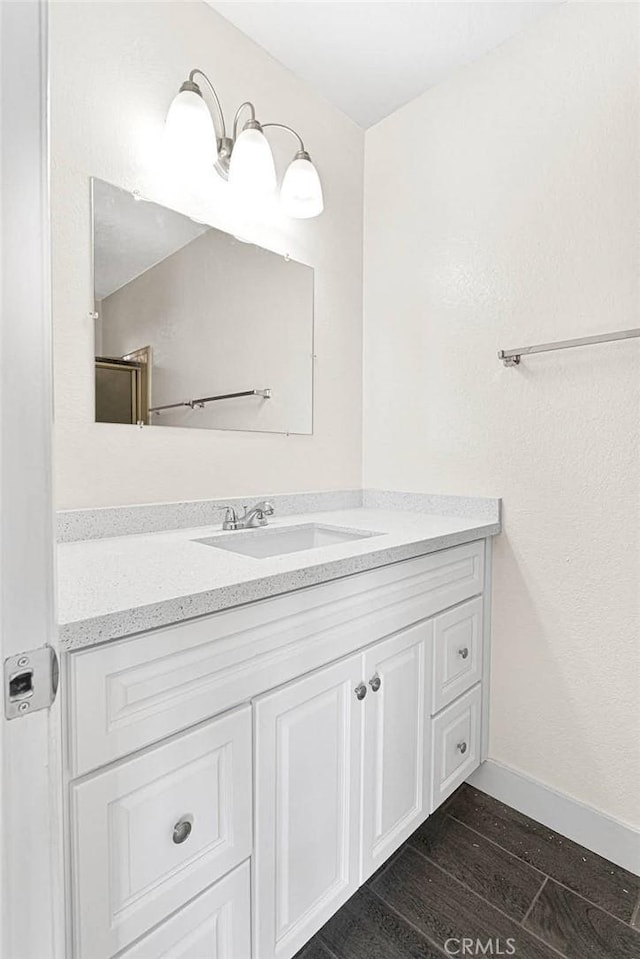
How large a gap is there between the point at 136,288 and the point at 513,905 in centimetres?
180

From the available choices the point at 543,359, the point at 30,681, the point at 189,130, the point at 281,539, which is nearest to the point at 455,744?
the point at 281,539

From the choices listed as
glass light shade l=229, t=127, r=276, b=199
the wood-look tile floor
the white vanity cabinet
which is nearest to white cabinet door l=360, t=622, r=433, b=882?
the white vanity cabinet

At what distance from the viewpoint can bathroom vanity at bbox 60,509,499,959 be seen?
2.39 feet

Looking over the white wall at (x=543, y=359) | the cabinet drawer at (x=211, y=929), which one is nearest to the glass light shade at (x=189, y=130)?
the white wall at (x=543, y=359)

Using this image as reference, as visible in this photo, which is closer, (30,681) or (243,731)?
(30,681)

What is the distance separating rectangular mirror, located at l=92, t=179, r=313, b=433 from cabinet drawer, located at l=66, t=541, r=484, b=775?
0.69 metres

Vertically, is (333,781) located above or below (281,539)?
below

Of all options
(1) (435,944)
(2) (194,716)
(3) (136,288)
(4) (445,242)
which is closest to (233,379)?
(3) (136,288)

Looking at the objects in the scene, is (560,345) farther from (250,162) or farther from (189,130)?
(189,130)

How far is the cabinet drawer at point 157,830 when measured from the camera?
0.71 metres

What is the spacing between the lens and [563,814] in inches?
58.9

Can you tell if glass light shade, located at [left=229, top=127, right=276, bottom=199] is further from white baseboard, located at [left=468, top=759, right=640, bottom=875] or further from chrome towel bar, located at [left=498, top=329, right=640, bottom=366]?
white baseboard, located at [left=468, top=759, right=640, bottom=875]

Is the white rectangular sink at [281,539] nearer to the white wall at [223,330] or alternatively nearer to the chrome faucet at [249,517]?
the chrome faucet at [249,517]

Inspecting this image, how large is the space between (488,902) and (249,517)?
1.13 metres
